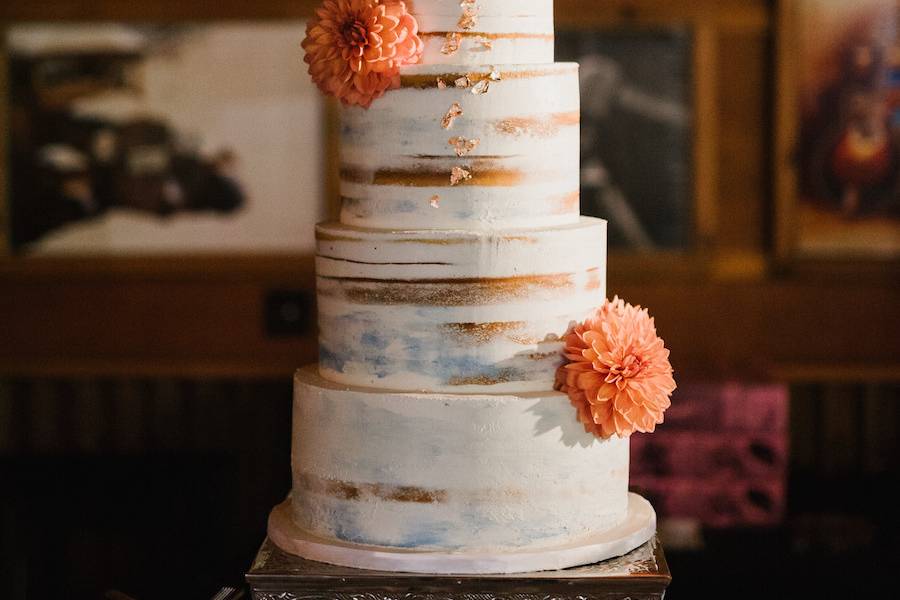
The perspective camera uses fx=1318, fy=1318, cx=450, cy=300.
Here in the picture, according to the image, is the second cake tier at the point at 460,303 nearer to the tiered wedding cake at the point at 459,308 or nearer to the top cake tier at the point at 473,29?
the tiered wedding cake at the point at 459,308

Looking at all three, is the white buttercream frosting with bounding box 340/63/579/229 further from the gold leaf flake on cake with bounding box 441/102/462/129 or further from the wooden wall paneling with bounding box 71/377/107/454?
the wooden wall paneling with bounding box 71/377/107/454

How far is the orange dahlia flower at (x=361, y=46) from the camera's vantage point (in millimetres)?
2146

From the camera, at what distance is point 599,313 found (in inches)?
→ 87.0

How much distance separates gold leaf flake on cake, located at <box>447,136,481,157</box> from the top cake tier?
14cm

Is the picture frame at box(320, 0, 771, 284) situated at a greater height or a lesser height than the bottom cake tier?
greater

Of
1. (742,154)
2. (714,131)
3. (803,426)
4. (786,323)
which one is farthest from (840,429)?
(714,131)

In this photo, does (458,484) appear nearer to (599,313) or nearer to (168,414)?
(599,313)

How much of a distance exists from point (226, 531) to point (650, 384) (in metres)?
2.07

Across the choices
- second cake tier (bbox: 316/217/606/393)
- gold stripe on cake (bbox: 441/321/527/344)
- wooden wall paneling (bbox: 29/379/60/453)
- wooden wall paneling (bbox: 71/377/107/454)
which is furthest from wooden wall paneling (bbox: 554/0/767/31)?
gold stripe on cake (bbox: 441/321/527/344)

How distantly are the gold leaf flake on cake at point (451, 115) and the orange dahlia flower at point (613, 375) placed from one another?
40 cm

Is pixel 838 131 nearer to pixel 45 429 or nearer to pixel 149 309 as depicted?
pixel 149 309

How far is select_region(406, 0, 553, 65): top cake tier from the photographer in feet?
7.16

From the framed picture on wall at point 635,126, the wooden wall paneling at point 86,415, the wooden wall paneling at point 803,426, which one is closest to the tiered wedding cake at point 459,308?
the framed picture on wall at point 635,126

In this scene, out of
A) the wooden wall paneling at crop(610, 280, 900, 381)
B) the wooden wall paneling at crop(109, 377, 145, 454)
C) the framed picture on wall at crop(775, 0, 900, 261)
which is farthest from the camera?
the wooden wall paneling at crop(109, 377, 145, 454)
